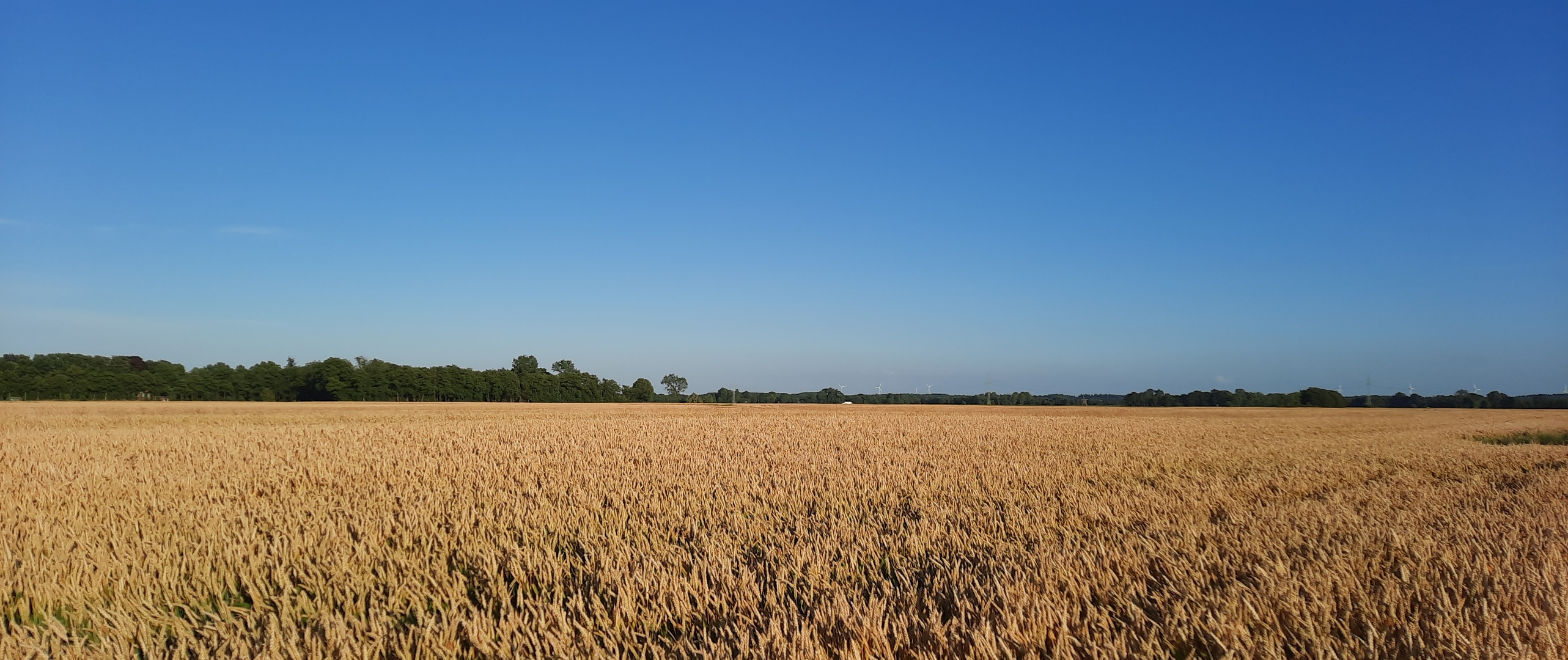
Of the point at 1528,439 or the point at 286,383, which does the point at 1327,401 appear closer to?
the point at 1528,439

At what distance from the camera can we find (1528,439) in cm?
2717

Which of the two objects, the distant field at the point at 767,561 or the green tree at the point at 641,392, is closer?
the distant field at the point at 767,561

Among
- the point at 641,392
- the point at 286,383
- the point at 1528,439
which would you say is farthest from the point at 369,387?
the point at 1528,439

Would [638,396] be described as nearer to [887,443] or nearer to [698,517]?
[887,443]

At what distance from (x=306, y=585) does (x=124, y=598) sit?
822 millimetres

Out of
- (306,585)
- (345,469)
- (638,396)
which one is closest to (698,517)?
(306,585)

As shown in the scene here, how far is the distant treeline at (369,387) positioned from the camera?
86.4 meters

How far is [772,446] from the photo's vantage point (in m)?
14.5

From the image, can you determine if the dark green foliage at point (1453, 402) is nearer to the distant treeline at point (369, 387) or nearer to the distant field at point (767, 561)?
the distant treeline at point (369, 387)

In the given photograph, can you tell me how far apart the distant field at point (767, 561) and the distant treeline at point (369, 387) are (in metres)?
85.4

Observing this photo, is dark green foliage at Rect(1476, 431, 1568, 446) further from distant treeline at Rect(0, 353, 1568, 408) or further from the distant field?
distant treeline at Rect(0, 353, 1568, 408)

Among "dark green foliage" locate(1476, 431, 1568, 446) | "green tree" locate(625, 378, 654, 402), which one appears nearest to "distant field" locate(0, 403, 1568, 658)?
"dark green foliage" locate(1476, 431, 1568, 446)

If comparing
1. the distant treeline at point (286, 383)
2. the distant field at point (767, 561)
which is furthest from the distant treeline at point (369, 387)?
the distant field at point (767, 561)

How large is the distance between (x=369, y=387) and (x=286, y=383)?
34.2 ft
